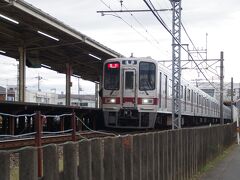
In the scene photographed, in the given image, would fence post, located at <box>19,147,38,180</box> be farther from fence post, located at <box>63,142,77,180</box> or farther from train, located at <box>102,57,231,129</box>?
train, located at <box>102,57,231,129</box>

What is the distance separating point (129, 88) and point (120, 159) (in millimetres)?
15095

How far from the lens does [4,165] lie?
4.14 metres

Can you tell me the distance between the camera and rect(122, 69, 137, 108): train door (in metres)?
21.9

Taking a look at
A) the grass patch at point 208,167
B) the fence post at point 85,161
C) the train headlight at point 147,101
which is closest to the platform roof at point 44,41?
the train headlight at point 147,101

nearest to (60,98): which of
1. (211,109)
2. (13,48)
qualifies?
(211,109)


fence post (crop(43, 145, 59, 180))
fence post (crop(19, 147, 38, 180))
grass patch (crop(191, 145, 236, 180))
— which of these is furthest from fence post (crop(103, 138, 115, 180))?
grass patch (crop(191, 145, 236, 180))

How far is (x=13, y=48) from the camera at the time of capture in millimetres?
23359

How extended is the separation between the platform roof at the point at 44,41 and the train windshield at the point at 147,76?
2678mm

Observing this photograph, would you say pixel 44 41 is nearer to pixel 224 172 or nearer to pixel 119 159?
pixel 224 172

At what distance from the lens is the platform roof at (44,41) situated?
663 inches

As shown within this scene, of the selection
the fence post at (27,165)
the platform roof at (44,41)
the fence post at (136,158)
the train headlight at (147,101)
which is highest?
the platform roof at (44,41)

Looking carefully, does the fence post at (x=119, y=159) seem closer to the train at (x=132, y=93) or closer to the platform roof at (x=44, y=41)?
the platform roof at (x=44, y=41)

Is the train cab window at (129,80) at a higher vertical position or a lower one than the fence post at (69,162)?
higher

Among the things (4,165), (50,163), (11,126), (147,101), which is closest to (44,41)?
(147,101)
